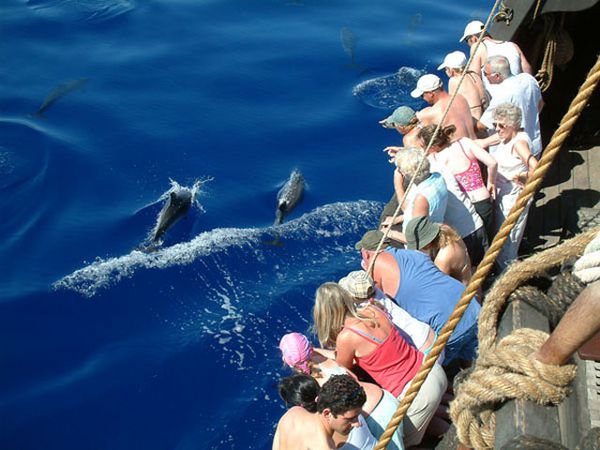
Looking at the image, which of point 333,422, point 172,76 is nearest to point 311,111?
point 172,76

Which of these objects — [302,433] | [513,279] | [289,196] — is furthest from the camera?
[289,196]

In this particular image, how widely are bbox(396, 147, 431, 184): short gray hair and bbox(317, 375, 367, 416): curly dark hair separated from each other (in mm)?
2226

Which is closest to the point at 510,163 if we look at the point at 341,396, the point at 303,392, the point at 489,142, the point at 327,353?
the point at 489,142

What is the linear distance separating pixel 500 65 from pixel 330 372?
3648 millimetres

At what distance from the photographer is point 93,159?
1088cm

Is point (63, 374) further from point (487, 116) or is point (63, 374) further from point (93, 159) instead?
point (487, 116)

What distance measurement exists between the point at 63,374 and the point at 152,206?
282cm

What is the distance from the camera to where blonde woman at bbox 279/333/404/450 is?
468 cm

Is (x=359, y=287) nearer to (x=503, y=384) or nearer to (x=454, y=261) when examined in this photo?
(x=454, y=261)

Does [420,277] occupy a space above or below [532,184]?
below

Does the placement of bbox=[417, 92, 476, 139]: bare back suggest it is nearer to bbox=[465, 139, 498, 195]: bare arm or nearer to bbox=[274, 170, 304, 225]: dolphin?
bbox=[465, 139, 498, 195]: bare arm

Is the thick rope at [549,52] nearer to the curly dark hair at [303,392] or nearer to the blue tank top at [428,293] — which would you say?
the blue tank top at [428,293]

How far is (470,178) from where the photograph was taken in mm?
6395

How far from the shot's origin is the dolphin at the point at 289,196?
9913mm
